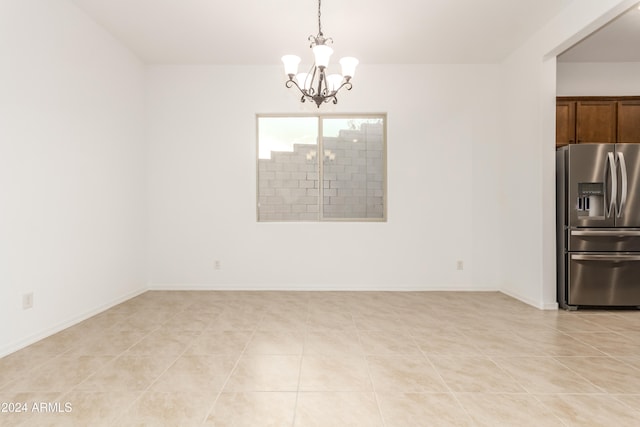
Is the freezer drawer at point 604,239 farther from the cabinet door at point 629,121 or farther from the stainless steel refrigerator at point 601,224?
the cabinet door at point 629,121

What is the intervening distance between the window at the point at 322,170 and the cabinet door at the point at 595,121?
7.88ft

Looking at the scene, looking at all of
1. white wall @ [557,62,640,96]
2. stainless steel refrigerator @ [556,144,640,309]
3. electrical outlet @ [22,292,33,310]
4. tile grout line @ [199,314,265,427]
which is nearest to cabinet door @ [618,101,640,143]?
white wall @ [557,62,640,96]

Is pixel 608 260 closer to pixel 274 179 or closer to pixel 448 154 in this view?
pixel 448 154

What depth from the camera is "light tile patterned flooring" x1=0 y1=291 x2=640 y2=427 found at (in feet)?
6.26

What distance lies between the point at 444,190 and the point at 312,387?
11.2ft

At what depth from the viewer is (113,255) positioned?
13.6ft

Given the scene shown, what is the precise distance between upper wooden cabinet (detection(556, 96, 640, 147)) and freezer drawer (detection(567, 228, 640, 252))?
1.28m

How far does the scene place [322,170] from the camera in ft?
16.4

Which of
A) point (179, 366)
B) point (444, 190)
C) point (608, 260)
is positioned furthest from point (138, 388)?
point (608, 260)

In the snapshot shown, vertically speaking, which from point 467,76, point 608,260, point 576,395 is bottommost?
point 576,395

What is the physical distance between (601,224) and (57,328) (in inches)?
206

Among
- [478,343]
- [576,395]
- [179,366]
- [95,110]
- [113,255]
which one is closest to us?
[576,395]

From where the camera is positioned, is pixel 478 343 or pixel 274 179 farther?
pixel 274 179

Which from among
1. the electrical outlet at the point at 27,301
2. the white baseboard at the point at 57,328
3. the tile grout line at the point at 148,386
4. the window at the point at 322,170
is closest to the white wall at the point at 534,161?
the window at the point at 322,170
